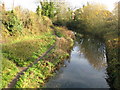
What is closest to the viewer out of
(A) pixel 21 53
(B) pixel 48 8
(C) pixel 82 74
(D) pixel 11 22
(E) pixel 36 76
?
(E) pixel 36 76

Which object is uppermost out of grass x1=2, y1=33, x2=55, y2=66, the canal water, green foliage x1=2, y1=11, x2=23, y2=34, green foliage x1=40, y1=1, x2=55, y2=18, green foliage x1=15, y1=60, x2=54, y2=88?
green foliage x1=40, y1=1, x2=55, y2=18

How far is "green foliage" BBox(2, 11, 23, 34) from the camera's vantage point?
641 inches


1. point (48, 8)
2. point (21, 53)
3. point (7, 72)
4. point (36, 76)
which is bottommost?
point (36, 76)

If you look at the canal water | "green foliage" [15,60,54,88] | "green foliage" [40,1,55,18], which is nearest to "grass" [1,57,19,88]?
"green foliage" [15,60,54,88]

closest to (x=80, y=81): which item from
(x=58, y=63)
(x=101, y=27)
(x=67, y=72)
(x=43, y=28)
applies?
(x=67, y=72)

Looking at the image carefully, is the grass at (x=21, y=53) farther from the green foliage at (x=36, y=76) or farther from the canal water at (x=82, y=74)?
the canal water at (x=82, y=74)

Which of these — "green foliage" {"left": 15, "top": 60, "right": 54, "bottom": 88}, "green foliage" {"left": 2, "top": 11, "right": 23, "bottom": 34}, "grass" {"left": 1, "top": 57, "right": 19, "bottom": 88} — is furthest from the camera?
"green foliage" {"left": 2, "top": 11, "right": 23, "bottom": 34}

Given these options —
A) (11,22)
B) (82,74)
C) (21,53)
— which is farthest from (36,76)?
(11,22)

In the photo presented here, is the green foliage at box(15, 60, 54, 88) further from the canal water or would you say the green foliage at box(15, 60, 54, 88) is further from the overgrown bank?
the canal water

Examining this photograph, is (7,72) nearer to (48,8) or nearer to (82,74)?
(82,74)

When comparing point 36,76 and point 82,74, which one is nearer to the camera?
point 36,76

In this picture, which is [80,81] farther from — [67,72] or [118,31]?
[118,31]

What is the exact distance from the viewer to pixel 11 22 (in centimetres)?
1664

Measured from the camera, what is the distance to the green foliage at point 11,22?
1627 centimetres
